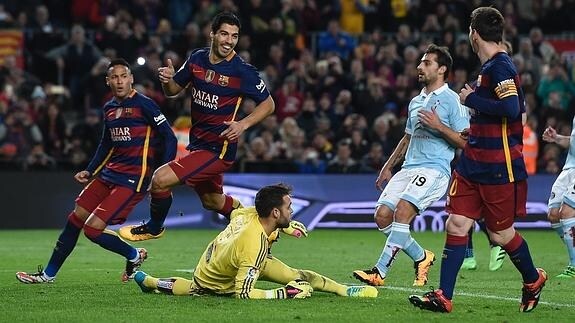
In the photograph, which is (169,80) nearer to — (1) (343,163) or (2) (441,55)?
(2) (441,55)

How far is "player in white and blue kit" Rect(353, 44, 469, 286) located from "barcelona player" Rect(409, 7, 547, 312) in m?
2.02

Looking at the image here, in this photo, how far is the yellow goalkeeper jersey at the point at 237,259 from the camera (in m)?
9.74

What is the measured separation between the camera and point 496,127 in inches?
368

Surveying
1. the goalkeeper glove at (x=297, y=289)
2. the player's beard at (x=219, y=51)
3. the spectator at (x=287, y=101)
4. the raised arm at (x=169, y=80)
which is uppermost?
the player's beard at (x=219, y=51)

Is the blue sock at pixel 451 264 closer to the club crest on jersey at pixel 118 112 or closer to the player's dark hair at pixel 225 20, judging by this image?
the player's dark hair at pixel 225 20

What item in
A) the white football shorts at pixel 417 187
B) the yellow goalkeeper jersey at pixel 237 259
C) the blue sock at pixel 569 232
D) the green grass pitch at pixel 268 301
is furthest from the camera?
the blue sock at pixel 569 232

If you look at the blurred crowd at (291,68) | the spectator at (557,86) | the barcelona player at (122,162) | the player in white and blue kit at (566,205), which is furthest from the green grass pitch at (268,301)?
the spectator at (557,86)

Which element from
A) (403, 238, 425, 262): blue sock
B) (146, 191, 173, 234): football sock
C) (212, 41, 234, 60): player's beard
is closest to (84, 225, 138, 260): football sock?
(146, 191, 173, 234): football sock

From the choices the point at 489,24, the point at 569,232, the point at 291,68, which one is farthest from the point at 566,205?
the point at 291,68

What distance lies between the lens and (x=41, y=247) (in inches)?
666

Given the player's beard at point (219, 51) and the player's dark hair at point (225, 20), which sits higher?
the player's dark hair at point (225, 20)

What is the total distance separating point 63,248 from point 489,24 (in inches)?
193

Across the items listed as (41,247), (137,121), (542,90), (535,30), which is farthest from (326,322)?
(535,30)

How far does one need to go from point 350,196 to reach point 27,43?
25.2ft
